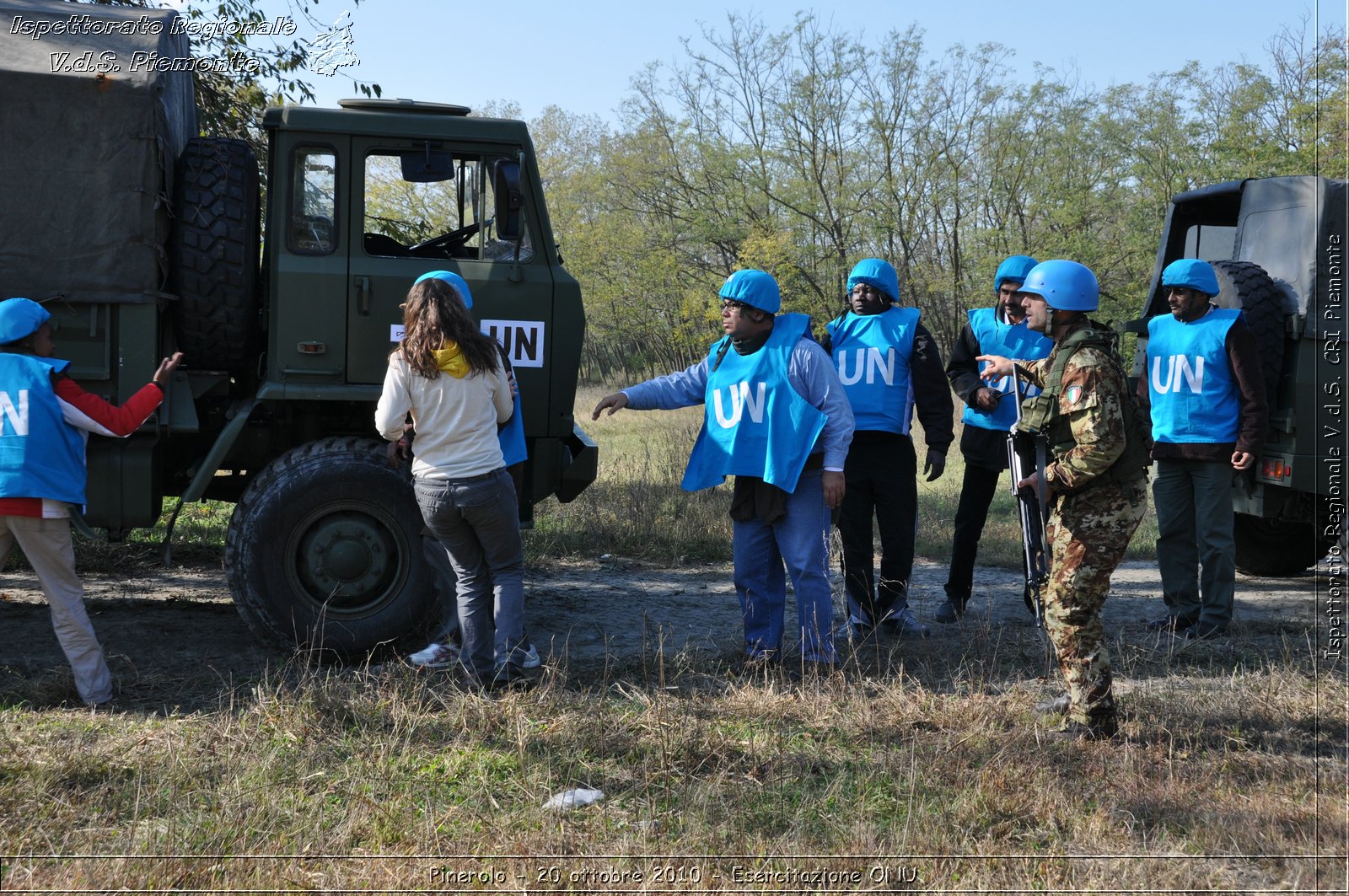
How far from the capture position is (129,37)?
5453 mm

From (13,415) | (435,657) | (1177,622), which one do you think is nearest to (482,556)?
(435,657)

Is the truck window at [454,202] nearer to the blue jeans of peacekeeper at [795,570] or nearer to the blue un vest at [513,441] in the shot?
the blue un vest at [513,441]

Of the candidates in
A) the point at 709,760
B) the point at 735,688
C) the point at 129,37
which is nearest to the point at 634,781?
the point at 709,760

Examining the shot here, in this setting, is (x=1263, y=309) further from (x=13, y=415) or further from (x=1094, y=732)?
(x=13, y=415)

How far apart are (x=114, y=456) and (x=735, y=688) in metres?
3.11

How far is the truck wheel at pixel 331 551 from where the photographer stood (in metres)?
5.38

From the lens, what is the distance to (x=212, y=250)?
541 centimetres

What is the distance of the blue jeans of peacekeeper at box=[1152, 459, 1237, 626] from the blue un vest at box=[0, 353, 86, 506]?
17.4 ft

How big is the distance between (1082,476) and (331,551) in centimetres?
343

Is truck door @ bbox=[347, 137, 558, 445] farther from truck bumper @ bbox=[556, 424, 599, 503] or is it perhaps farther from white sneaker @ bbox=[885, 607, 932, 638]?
white sneaker @ bbox=[885, 607, 932, 638]

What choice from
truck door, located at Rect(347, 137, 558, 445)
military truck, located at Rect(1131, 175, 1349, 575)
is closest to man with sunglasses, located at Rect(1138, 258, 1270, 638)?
military truck, located at Rect(1131, 175, 1349, 575)

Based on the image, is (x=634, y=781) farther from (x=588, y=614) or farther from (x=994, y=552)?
(x=994, y=552)

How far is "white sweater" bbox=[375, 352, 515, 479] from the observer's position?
15.3 feet

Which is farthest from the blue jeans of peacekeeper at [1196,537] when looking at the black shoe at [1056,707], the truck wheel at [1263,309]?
the black shoe at [1056,707]
